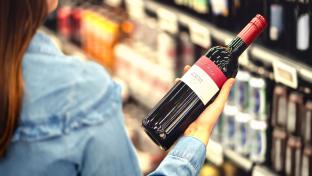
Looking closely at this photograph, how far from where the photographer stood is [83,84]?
45.0 inches

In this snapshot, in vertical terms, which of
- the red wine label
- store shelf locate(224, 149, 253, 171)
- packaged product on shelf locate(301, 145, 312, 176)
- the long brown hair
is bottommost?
store shelf locate(224, 149, 253, 171)

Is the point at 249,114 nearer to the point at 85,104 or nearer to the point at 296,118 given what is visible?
the point at 296,118

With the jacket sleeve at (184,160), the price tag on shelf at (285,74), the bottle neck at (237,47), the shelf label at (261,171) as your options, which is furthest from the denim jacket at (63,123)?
the shelf label at (261,171)

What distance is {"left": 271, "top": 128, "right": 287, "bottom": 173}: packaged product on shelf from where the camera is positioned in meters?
2.06

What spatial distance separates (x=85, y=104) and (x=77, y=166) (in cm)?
13

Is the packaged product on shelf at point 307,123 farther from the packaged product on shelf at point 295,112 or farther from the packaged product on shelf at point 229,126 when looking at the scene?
the packaged product on shelf at point 229,126

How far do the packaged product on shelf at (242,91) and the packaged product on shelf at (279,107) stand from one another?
0.13 meters

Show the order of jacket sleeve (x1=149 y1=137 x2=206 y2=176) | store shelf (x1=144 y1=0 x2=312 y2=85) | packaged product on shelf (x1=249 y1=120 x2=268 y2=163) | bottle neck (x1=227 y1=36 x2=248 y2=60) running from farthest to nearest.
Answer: packaged product on shelf (x1=249 y1=120 x2=268 y2=163), store shelf (x1=144 y1=0 x2=312 y2=85), bottle neck (x1=227 y1=36 x2=248 y2=60), jacket sleeve (x1=149 y1=137 x2=206 y2=176)

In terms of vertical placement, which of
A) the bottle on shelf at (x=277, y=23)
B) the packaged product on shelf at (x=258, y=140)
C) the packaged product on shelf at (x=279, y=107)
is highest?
the bottle on shelf at (x=277, y=23)

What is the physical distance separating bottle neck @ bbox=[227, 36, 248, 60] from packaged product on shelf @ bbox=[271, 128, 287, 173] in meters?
0.68

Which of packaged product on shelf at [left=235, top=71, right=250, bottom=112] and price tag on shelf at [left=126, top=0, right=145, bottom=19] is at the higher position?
packaged product on shelf at [left=235, top=71, right=250, bottom=112]

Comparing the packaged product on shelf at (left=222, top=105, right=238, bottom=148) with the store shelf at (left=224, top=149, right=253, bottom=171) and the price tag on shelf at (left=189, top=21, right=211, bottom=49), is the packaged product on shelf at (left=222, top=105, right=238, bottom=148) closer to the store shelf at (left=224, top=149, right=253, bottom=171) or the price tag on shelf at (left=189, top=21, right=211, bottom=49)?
the store shelf at (left=224, top=149, right=253, bottom=171)

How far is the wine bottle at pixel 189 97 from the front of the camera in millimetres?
1312

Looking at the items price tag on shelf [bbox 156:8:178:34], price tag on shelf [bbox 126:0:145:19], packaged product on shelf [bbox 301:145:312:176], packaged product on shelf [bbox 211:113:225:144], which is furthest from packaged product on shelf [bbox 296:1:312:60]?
price tag on shelf [bbox 126:0:145:19]
